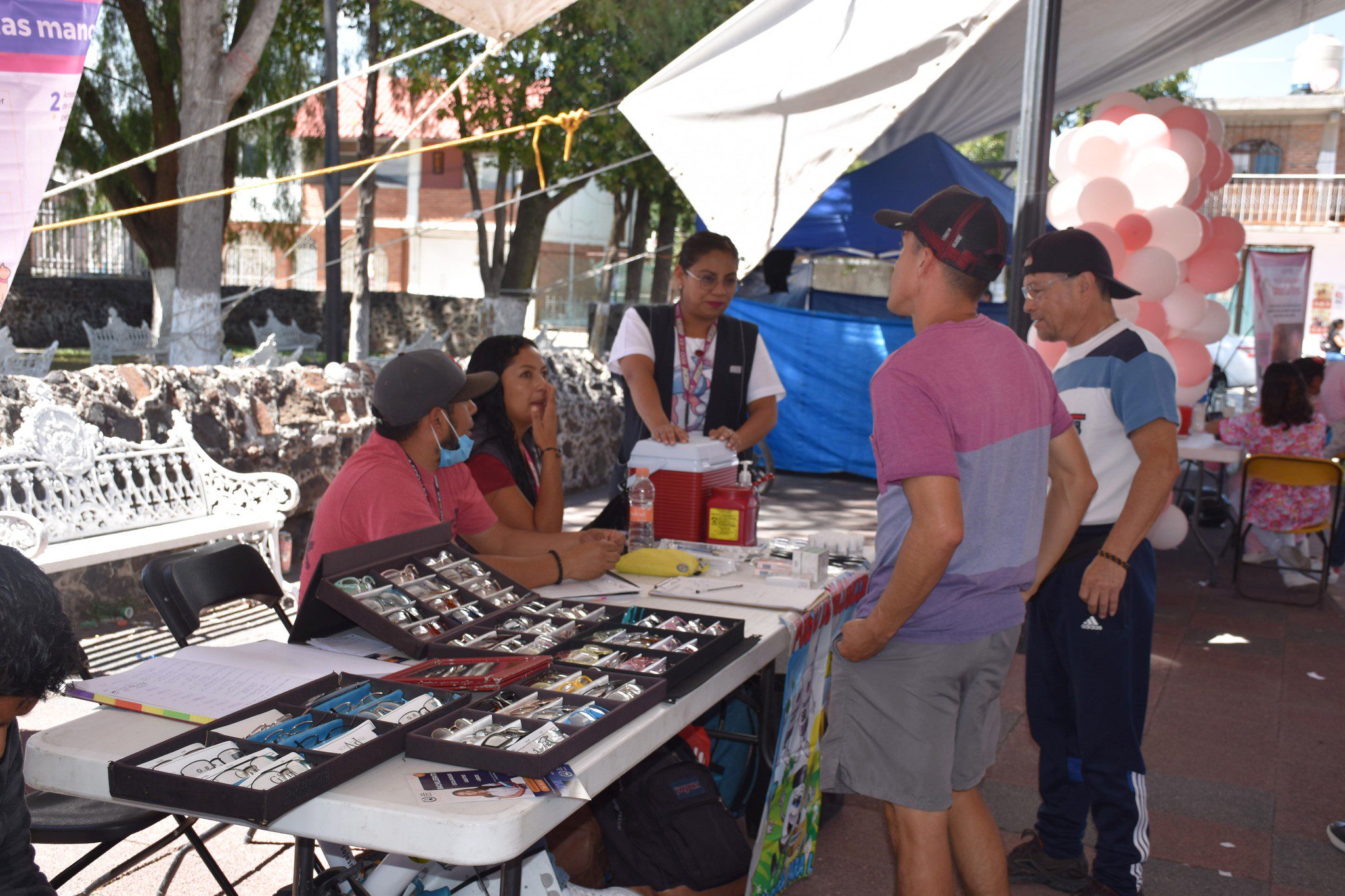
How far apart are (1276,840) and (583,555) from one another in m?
2.45

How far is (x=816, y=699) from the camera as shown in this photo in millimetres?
3064

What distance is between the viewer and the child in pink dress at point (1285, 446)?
6938 millimetres

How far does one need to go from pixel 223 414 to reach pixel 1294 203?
30.2 metres

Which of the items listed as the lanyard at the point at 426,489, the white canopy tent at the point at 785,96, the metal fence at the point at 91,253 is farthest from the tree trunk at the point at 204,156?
the metal fence at the point at 91,253

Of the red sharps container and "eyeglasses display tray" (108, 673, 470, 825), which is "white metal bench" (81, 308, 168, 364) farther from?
"eyeglasses display tray" (108, 673, 470, 825)

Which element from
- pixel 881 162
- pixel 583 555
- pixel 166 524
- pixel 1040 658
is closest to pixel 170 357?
pixel 166 524

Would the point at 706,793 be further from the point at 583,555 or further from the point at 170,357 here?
the point at 170,357

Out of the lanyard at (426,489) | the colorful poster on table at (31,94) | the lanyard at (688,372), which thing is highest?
the colorful poster on table at (31,94)

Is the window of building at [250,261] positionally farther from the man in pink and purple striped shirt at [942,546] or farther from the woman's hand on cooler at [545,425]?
the man in pink and purple striped shirt at [942,546]

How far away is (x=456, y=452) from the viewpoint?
11.2 feet

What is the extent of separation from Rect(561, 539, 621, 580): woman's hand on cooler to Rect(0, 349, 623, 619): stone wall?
10.5ft

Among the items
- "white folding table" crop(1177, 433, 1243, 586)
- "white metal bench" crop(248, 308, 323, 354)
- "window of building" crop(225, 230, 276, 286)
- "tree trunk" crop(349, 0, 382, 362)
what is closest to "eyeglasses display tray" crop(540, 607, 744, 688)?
"white folding table" crop(1177, 433, 1243, 586)

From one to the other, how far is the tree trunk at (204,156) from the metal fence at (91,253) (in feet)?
45.6

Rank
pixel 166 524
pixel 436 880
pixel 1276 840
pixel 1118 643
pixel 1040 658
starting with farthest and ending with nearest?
pixel 166 524, pixel 1276 840, pixel 1040 658, pixel 1118 643, pixel 436 880
